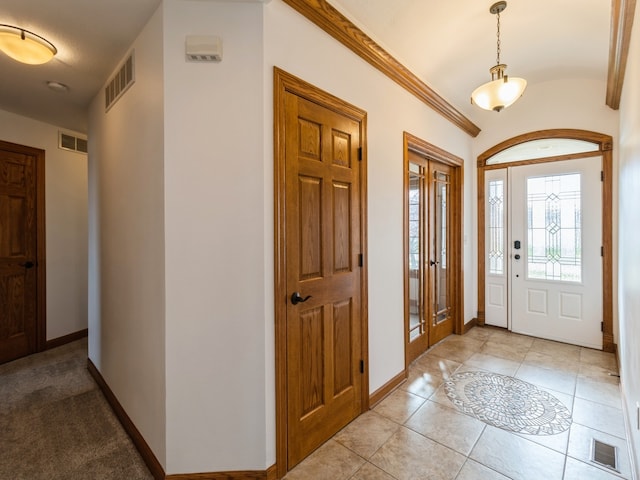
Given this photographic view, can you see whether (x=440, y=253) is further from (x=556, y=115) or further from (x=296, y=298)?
(x=296, y=298)

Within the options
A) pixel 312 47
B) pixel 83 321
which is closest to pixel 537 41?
pixel 312 47

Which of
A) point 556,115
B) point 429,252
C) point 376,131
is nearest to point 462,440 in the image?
point 429,252

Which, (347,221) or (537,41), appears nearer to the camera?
(347,221)

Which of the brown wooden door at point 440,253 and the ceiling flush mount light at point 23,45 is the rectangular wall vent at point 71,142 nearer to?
the ceiling flush mount light at point 23,45

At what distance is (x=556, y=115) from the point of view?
144 inches

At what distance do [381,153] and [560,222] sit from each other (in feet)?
8.89

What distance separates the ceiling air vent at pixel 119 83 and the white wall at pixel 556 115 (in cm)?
402

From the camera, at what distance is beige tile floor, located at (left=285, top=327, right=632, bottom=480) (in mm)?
1729

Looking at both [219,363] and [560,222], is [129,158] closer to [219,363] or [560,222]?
[219,363]

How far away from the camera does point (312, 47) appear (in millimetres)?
1911

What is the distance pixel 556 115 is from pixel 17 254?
6.45m

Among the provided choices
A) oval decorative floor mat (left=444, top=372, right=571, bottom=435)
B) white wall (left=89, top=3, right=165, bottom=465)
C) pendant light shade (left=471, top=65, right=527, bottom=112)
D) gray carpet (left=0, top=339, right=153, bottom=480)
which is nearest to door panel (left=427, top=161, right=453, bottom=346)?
oval decorative floor mat (left=444, top=372, right=571, bottom=435)

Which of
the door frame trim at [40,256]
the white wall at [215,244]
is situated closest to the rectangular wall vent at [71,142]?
the door frame trim at [40,256]

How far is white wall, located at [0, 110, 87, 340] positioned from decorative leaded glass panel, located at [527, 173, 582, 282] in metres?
5.80
